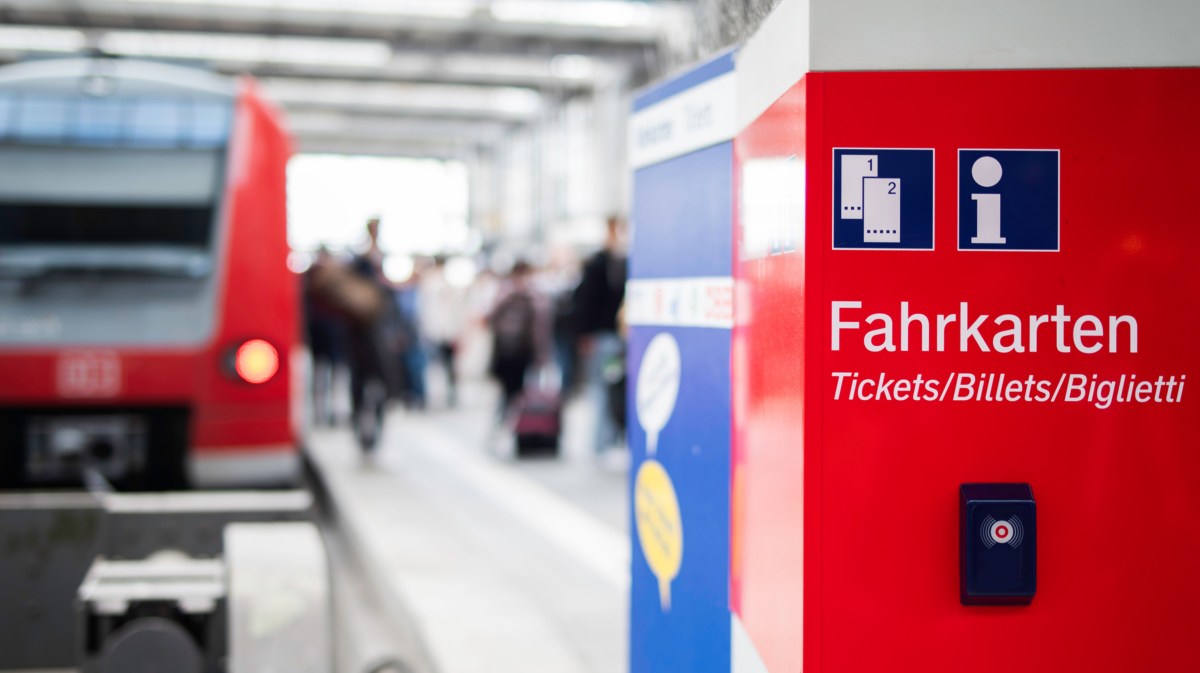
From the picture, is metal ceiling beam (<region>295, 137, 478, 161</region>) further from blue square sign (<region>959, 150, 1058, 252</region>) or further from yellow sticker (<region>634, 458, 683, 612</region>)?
blue square sign (<region>959, 150, 1058, 252</region>)

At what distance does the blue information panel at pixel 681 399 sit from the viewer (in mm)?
2451

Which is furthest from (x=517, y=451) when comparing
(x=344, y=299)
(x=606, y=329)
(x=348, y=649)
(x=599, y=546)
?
(x=348, y=649)

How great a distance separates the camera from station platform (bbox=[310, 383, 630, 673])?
14.8 feet

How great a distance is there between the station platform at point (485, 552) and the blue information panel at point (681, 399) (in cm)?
86

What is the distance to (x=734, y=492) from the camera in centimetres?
235

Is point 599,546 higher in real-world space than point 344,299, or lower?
lower

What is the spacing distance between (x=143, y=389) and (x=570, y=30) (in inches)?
614

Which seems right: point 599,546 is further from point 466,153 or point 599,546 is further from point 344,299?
point 466,153

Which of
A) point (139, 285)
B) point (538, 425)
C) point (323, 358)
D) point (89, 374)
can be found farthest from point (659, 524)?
point (323, 358)

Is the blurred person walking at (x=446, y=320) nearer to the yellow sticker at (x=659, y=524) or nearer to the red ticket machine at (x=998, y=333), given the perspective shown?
the yellow sticker at (x=659, y=524)

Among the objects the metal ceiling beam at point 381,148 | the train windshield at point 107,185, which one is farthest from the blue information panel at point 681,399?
the metal ceiling beam at point 381,148

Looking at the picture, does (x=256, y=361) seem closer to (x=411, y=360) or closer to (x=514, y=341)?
(x=514, y=341)

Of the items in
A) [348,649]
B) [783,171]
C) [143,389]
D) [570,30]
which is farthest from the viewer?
[570,30]

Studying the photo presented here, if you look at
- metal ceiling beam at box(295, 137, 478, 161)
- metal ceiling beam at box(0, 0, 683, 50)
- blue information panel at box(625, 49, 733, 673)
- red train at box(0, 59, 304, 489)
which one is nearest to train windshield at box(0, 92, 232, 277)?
red train at box(0, 59, 304, 489)
